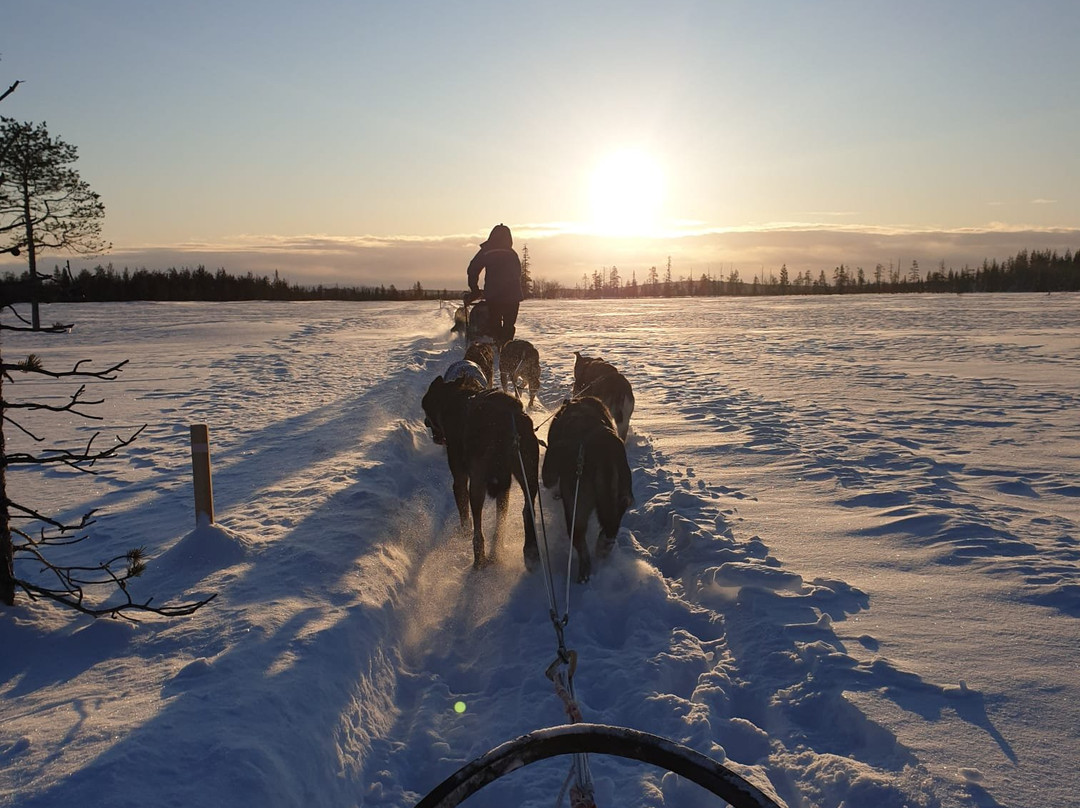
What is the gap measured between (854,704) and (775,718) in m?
0.34

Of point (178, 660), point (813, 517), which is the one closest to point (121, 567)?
point (178, 660)

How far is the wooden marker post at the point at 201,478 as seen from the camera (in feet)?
15.2

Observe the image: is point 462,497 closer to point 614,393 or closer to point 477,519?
point 477,519

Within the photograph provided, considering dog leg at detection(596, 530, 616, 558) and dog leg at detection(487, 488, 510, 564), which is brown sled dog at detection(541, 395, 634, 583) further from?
dog leg at detection(487, 488, 510, 564)

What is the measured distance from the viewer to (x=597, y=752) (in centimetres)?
118

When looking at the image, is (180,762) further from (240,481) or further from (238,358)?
(238,358)

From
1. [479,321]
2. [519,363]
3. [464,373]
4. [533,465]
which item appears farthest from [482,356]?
[533,465]

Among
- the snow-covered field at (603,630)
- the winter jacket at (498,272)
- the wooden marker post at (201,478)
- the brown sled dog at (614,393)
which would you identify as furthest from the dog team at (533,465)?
the winter jacket at (498,272)

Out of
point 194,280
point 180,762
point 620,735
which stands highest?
point 194,280

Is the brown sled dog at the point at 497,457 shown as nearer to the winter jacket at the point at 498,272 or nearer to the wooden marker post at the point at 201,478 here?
the wooden marker post at the point at 201,478

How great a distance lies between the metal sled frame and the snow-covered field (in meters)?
1.54

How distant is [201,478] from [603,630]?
296 cm

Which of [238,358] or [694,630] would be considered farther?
[238,358]

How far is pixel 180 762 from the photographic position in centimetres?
237
